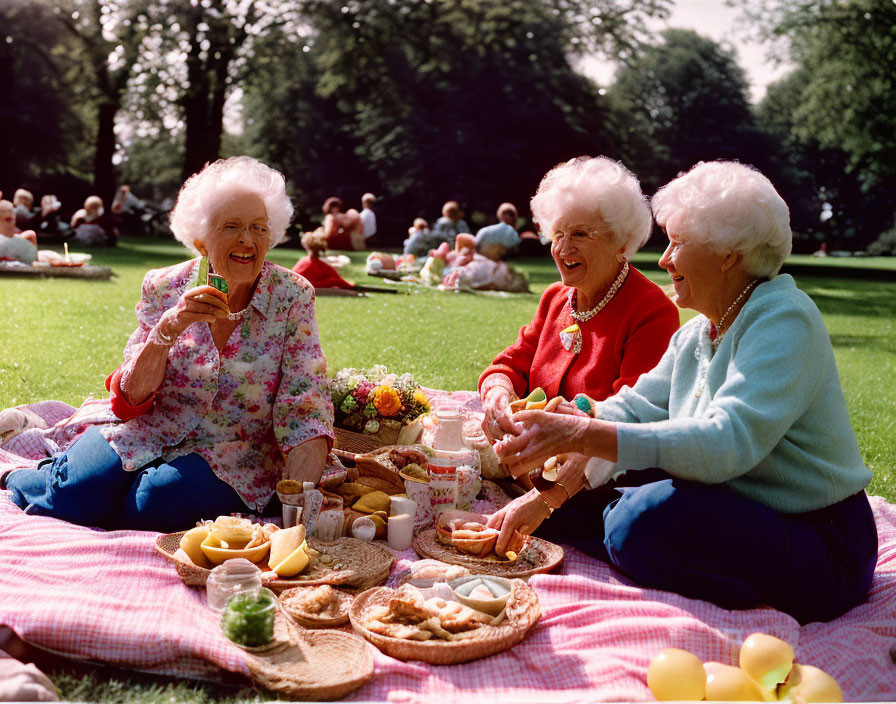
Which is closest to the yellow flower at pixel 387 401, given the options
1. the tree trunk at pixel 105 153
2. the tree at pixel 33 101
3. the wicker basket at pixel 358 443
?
the wicker basket at pixel 358 443

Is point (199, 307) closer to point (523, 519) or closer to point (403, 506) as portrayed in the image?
point (403, 506)

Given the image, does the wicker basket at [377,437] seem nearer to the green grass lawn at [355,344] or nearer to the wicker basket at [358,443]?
the wicker basket at [358,443]

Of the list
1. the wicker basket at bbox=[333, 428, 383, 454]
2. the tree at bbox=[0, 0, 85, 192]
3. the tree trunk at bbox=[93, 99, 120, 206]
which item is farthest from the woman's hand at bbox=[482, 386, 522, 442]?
the tree at bbox=[0, 0, 85, 192]

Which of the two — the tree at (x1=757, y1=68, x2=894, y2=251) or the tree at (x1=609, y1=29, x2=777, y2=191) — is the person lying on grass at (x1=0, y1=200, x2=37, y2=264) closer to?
the tree at (x1=609, y1=29, x2=777, y2=191)

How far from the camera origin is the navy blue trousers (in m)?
2.97

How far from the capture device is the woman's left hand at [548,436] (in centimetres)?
278

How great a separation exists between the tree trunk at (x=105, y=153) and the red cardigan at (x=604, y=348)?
2786 cm

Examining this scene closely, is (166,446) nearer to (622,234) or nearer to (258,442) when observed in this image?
(258,442)

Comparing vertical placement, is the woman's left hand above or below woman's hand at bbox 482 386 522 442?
above

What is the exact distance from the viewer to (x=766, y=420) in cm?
273

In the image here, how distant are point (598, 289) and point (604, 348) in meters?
0.30

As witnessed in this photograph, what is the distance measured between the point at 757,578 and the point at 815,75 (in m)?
27.3

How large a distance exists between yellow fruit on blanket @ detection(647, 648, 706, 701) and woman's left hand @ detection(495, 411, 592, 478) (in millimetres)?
654

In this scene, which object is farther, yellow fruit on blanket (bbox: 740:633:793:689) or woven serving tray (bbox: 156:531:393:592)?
woven serving tray (bbox: 156:531:393:592)
